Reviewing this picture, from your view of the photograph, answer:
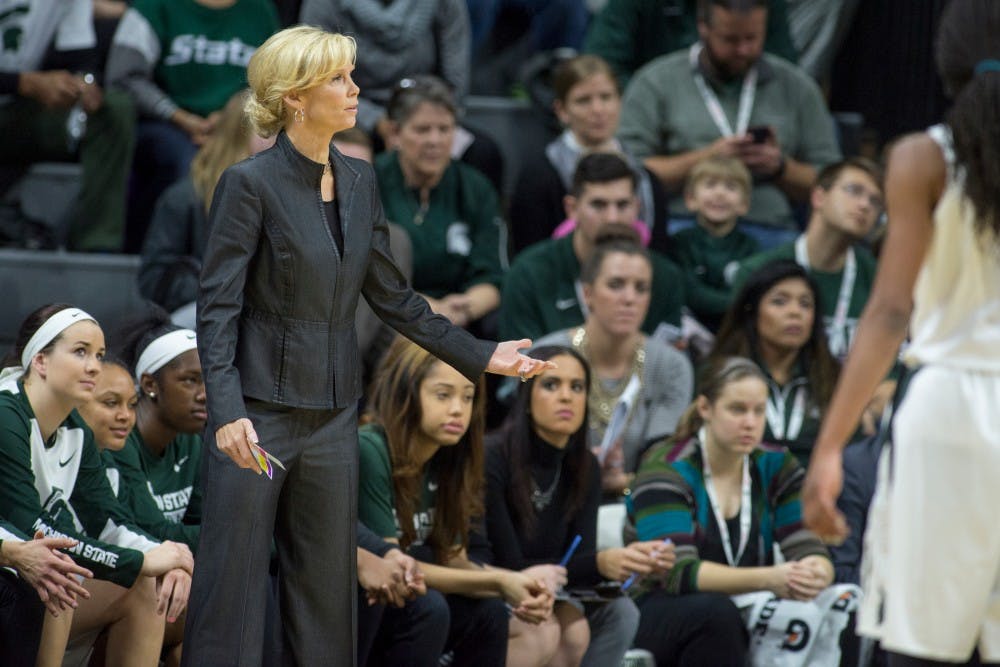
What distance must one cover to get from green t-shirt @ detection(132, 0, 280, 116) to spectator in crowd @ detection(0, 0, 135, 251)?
0.35 m

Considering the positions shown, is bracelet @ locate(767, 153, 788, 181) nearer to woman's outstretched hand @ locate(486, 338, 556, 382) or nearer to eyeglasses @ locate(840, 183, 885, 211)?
eyeglasses @ locate(840, 183, 885, 211)

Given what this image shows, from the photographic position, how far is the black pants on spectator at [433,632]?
439 cm

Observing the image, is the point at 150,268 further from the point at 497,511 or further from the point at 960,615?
the point at 960,615

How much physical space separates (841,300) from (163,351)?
9.85ft

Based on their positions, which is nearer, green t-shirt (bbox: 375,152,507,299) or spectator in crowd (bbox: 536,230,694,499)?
spectator in crowd (bbox: 536,230,694,499)

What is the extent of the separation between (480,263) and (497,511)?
5.87ft

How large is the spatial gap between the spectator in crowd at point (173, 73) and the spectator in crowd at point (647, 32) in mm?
1698

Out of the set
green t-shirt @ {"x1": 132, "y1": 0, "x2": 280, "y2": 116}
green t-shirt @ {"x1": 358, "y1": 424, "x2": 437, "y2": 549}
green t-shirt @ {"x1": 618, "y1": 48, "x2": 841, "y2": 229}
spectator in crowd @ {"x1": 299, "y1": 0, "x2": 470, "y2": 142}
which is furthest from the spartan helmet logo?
green t-shirt @ {"x1": 132, "y1": 0, "x2": 280, "y2": 116}

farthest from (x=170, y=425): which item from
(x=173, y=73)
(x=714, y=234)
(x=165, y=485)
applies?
(x=714, y=234)

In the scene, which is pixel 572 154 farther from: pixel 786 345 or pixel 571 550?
pixel 571 550

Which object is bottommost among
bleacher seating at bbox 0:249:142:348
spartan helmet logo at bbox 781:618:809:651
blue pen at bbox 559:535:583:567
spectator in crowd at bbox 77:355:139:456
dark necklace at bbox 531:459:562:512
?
spartan helmet logo at bbox 781:618:809:651

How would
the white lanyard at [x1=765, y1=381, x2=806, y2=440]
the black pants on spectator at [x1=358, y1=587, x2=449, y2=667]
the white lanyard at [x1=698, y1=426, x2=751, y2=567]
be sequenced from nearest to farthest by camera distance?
the black pants on spectator at [x1=358, y1=587, x2=449, y2=667] < the white lanyard at [x1=698, y1=426, x2=751, y2=567] < the white lanyard at [x1=765, y1=381, x2=806, y2=440]

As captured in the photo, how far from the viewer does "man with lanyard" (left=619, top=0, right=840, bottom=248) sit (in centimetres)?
700

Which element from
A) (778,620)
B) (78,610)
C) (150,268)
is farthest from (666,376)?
(78,610)
